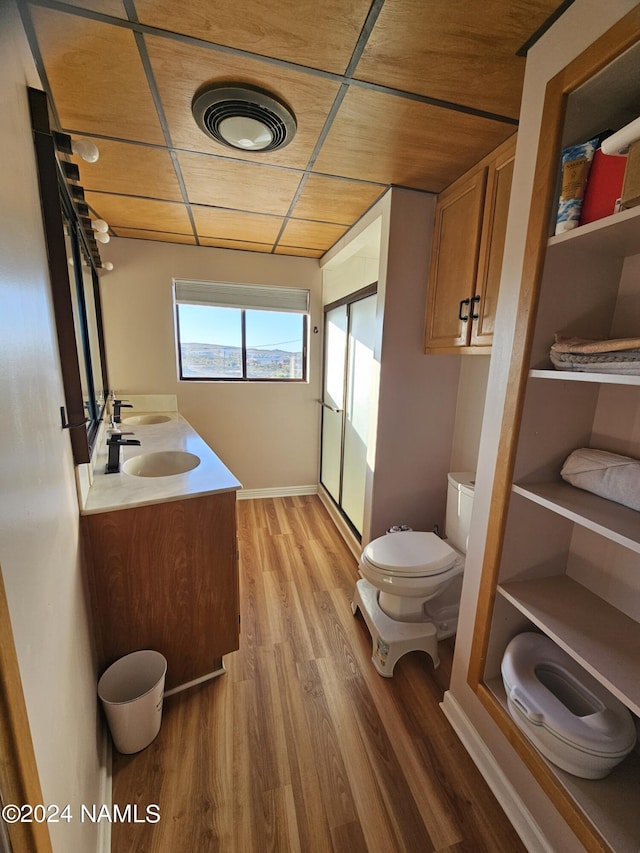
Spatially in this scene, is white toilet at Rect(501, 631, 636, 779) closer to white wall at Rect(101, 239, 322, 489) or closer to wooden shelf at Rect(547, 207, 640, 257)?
wooden shelf at Rect(547, 207, 640, 257)

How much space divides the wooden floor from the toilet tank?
549 millimetres

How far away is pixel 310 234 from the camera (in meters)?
2.46

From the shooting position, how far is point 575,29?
2.79ft

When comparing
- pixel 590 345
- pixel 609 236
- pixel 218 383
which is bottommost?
pixel 218 383

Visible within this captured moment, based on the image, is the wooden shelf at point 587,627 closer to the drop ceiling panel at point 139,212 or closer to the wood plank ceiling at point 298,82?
the wood plank ceiling at point 298,82

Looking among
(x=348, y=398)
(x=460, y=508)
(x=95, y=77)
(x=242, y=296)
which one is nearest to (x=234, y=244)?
(x=242, y=296)

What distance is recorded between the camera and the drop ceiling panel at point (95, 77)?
93cm

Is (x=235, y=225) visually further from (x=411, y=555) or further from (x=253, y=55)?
(x=411, y=555)

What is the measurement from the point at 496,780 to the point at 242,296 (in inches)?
128

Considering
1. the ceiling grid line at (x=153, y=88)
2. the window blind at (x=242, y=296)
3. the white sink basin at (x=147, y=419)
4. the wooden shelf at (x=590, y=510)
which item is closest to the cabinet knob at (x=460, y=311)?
the wooden shelf at (x=590, y=510)

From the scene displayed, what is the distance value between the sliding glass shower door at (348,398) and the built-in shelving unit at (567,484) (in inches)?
46.8

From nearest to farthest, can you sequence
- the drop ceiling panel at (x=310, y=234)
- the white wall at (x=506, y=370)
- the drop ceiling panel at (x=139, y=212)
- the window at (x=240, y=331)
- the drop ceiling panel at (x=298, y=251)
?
the white wall at (x=506, y=370) < the drop ceiling panel at (x=139, y=212) < the drop ceiling panel at (x=310, y=234) < the drop ceiling panel at (x=298, y=251) < the window at (x=240, y=331)

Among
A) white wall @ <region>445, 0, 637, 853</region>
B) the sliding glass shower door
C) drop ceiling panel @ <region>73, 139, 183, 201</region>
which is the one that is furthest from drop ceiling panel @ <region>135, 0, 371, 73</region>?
the sliding glass shower door

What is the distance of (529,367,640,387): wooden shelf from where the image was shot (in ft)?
2.47
